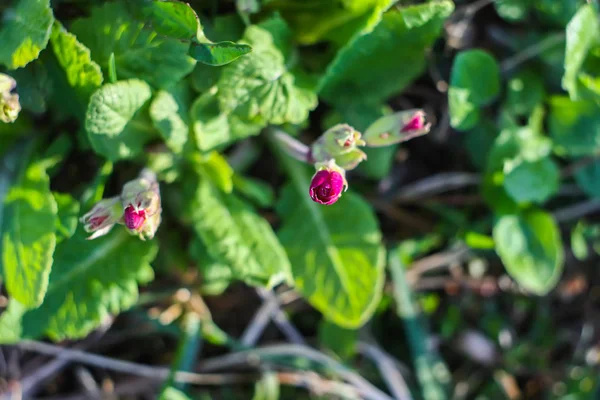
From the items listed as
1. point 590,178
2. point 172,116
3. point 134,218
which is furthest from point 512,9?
point 134,218

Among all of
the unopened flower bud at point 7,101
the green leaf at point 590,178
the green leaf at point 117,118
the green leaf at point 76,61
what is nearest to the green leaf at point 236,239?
the green leaf at point 117,118

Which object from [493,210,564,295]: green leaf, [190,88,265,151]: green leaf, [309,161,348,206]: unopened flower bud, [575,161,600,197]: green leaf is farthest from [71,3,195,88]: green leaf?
[575,161,600,197]: green leaf

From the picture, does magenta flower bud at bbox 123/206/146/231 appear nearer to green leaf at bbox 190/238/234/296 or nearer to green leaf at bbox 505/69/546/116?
green leaf at bbox 190/238/234/296

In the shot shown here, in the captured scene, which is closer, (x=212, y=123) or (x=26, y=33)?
(x=26, y=33)

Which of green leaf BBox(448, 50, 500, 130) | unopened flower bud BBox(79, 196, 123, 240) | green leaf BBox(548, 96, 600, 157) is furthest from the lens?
green leaf BBox(548, 96, 600, 157)

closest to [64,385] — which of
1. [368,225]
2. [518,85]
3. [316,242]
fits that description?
[316,242]

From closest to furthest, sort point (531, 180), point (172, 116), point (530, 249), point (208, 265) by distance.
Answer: point (172, 116) < point (208, 265) < point (531, 180) < point (530, 249)

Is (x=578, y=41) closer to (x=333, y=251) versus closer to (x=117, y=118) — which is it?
(x=333, y=251)

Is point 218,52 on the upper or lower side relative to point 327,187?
upper

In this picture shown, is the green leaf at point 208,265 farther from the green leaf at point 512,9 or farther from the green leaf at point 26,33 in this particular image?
the green leaf at point 512,9
